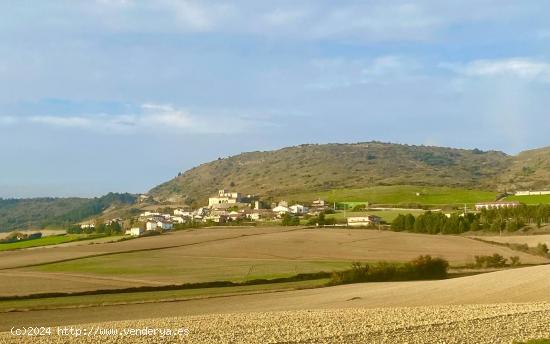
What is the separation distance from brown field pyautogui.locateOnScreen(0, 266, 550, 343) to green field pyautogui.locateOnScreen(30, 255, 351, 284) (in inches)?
400

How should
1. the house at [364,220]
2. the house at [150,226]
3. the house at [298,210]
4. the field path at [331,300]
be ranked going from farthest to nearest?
1. the house at [298,210]
2. the house at [150,226]
3. the house at [364,220]
4. the field path at [331,300]

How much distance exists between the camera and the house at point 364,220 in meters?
107

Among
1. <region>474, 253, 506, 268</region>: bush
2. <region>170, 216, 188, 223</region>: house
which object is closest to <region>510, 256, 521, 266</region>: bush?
<region>474, 253, 506, 268</region>: bush

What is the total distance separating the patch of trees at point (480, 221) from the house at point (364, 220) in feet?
19.1

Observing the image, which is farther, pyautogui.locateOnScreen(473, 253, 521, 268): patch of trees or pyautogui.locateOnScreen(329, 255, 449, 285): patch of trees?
pyautogui.locateOnScreen(473, 253, 521, 268): patch of trees

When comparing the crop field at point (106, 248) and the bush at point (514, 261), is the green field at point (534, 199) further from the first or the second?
the bush at point (514, 261)

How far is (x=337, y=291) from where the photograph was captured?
4531 cm

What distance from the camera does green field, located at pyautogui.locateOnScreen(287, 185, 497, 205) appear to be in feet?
457

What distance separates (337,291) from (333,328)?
2202cm

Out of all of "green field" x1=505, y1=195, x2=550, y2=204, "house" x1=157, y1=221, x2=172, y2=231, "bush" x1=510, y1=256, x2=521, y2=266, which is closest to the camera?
"bush" x1=510, y1=256, x2=521, y2=266

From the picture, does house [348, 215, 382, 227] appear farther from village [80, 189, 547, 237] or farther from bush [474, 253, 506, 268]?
bush [474, 253, 506, 268]

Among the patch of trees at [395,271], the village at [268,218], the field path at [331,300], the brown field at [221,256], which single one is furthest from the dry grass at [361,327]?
the village at [268,218]

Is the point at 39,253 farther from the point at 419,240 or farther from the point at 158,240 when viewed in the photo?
the point at 419,240

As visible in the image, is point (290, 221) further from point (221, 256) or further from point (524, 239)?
point (524, 239)
